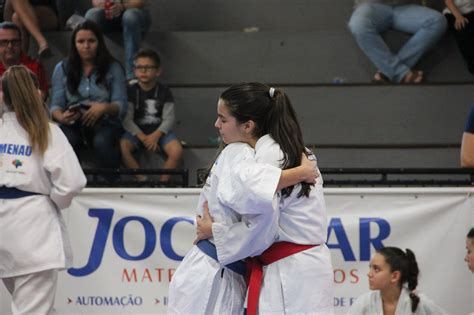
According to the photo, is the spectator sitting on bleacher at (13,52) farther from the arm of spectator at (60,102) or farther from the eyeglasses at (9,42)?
the arm of spectator at (60,102)

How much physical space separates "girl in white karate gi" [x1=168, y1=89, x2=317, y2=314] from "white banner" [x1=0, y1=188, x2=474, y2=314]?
6.70 ft

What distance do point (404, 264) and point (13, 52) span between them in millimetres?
3809

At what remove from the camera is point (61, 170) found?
521 cm

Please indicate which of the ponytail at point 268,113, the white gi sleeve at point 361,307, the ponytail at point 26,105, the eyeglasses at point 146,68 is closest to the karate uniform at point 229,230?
the ponytail at point 268,113

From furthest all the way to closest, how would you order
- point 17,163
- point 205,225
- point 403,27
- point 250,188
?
point 403,27
point 17,163
point 205,225
point 250,188

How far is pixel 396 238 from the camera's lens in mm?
6102

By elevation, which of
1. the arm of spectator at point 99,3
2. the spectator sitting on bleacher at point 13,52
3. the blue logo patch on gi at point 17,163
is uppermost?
the arm of spectator at point 99,3

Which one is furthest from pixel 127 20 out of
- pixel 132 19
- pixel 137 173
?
pixel 137 173

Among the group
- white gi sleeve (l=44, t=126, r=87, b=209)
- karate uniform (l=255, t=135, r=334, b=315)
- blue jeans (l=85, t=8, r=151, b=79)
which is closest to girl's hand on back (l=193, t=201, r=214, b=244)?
karate uniform (l=255, t=135, r=334, b=315)

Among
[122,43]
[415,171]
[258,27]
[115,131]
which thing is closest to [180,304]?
[415,171]

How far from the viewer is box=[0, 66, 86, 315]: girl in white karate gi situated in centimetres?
520

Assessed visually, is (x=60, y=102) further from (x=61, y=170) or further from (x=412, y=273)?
(x=412, y=273)

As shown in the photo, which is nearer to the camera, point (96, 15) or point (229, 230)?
point (229, 230)

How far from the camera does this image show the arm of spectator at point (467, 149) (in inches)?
230
